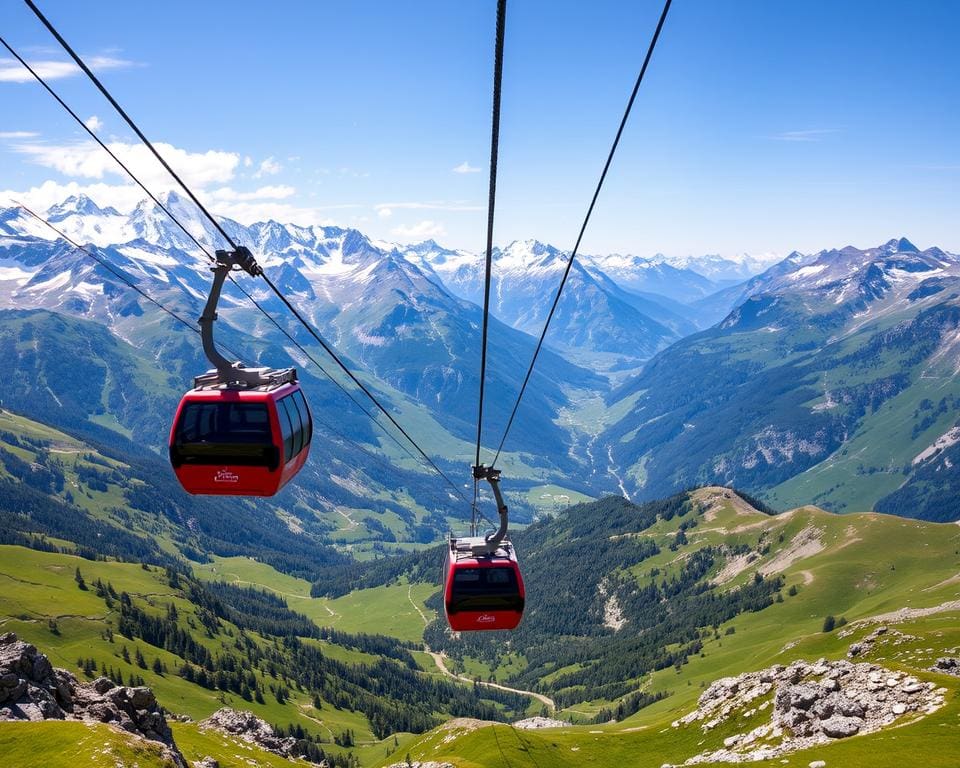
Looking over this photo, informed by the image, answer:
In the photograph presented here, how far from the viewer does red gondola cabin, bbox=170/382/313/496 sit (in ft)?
99.6

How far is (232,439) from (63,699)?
9007cm

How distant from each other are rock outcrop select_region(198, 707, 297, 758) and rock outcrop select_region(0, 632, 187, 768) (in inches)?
1874

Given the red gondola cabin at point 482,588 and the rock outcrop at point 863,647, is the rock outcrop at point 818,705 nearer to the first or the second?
the rock outcrop at point 863,647

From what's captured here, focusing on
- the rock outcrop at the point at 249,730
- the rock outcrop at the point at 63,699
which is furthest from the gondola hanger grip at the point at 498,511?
the rock outcrop at the point at 249,730

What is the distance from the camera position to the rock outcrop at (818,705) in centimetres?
7825

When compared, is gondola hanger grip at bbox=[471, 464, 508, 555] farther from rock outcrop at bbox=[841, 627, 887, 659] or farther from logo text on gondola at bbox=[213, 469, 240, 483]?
rock outcrop at bbox=[841, 627, 887, 659]

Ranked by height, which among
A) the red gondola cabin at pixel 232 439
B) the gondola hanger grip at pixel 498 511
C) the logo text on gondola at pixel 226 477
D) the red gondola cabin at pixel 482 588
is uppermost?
the red gondola cabin at pixel 232 439

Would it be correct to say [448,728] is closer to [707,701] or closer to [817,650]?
[707,701]

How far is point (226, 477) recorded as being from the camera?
31.0 metres

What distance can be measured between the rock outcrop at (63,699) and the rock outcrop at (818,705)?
224 ft

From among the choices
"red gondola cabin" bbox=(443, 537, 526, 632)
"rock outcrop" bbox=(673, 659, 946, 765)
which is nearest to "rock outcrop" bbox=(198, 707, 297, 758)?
"rock outcrop" bbox=(673, 659, 946, 765)

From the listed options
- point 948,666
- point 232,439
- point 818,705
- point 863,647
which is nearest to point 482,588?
point 232,439

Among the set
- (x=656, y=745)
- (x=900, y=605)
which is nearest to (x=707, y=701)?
(x=656, y=745)

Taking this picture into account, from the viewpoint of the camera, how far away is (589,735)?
133750 millimetres
